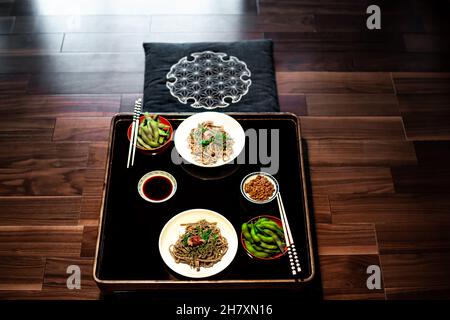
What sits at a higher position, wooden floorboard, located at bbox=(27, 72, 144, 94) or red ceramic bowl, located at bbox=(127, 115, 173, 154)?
wooden floorboard, located at bbox=(27, 72, 144, 94)

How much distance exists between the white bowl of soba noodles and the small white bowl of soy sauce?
14 cm

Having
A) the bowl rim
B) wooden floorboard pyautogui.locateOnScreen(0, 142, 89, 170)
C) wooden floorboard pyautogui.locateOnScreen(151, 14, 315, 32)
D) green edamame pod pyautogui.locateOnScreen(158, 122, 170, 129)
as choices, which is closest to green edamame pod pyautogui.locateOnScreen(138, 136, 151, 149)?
green edamame pod pyautogui.locateOnScreen(158, 122, 170, 129)

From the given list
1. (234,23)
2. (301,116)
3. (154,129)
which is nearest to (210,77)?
(301,116)

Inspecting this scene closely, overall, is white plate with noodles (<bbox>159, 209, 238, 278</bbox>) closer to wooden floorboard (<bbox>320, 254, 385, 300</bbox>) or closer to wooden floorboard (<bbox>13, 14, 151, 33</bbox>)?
wooden floorboard (<bbox>320, 254, 385, 300</bbox>)

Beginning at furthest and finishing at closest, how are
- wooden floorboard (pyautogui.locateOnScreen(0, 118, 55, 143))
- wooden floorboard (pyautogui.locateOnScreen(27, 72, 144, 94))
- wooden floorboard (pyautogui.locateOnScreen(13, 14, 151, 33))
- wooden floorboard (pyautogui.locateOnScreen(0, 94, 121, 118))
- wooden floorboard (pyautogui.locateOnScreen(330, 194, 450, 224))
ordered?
wooden floorboard (pyautogui.locateOnScreen(13, 14, 151, 33))
wooden floorboard (pyautogui.locateOnScreen(27, 72, 144, 94))
wooden floorboard (pyautogui.locateOnScreen(0, 94, 121, 118))
wooden floorboard (pyautogui.locateOnScreen(0, 118, 55, 143))
wooden floorboard (pyautogui.locateOnScreen(330, 194, 450, 224))

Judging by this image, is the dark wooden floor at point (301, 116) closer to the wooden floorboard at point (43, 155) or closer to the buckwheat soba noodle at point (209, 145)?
the wooden floorboard at point (43, 155)

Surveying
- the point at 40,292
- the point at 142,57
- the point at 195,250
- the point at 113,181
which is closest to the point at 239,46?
the point at 142,57

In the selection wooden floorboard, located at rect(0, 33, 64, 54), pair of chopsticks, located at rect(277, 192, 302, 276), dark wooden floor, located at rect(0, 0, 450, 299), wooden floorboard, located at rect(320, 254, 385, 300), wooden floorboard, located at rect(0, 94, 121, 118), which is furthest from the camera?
wooden floorboard, located at rect(0, 33, 64, 54)

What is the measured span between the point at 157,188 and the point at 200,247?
0.39 metres

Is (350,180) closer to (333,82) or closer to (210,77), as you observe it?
(333,82)

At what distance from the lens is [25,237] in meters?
2.67

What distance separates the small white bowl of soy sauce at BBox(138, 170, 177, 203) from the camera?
2.19 meters

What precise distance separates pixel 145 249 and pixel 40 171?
122cm

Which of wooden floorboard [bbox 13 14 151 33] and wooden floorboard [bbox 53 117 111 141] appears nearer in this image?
wooden floorboard [bbox 53 117 111 141]
